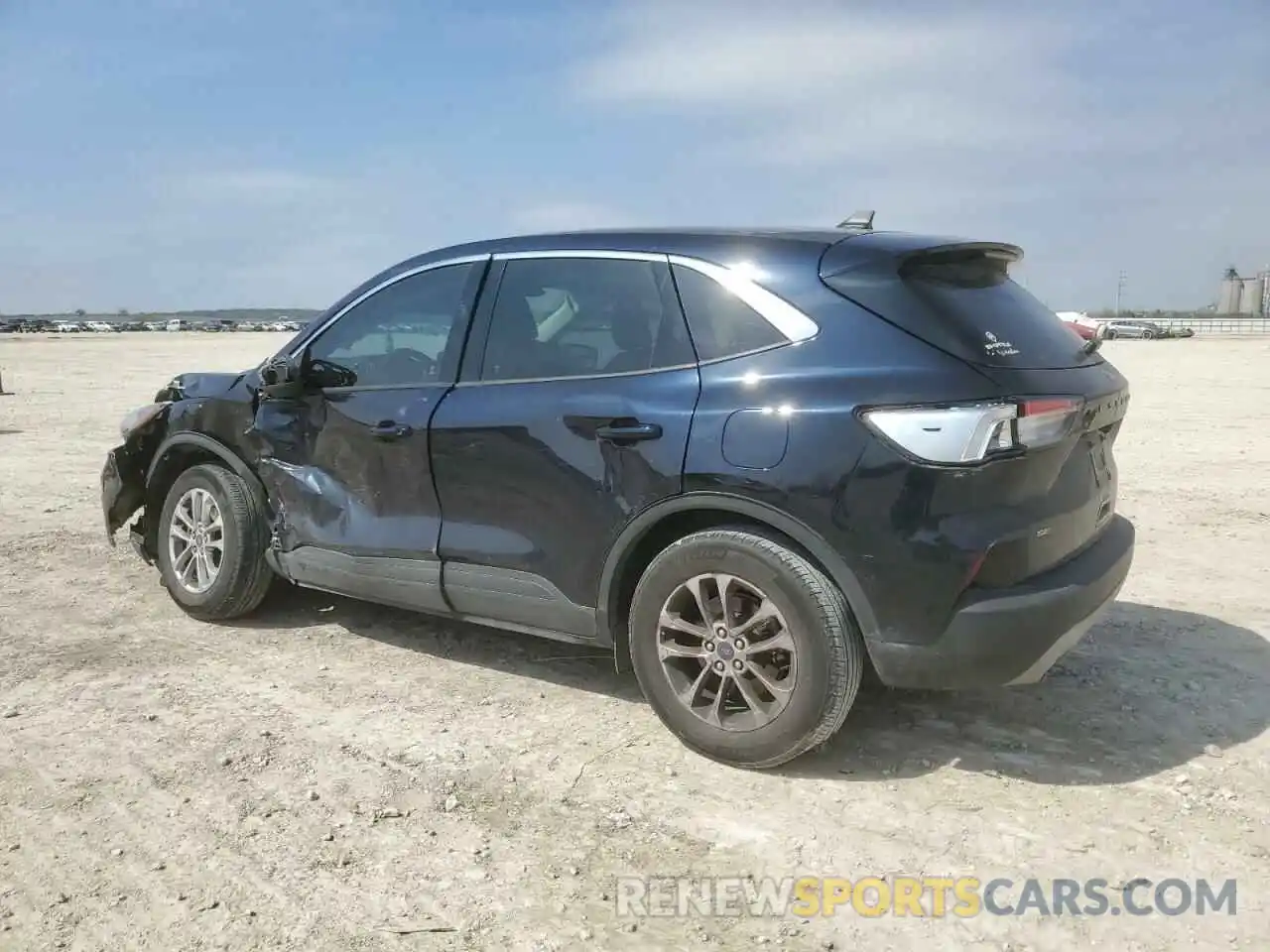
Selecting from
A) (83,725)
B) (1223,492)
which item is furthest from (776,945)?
(1223,492)

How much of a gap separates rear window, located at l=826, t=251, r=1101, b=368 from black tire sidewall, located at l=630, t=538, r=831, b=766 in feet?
2.91

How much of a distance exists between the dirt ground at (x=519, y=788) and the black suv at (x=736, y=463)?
0.35m

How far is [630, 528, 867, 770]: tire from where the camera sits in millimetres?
3383

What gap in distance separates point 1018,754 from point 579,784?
1534 mm

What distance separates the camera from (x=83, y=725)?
13.2 ft

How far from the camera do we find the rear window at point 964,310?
3.38 m

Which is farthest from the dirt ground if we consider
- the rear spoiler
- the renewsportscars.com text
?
the rear spoiler

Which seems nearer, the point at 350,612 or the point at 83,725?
the point at 83,725

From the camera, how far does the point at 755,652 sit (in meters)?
3.52

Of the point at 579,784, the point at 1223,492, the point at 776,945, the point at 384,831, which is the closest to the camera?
the point at 776,945

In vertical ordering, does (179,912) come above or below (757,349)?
below

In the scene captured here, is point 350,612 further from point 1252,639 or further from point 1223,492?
point 1223,492

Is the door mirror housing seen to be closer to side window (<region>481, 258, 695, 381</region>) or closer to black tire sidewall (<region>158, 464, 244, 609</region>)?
→ black tire sidewall (<region>158, 464, 244, 609</region>)

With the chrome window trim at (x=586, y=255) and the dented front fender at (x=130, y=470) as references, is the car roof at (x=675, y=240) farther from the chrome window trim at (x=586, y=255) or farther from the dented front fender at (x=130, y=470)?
the dented front fender at (x=130, y=470)
